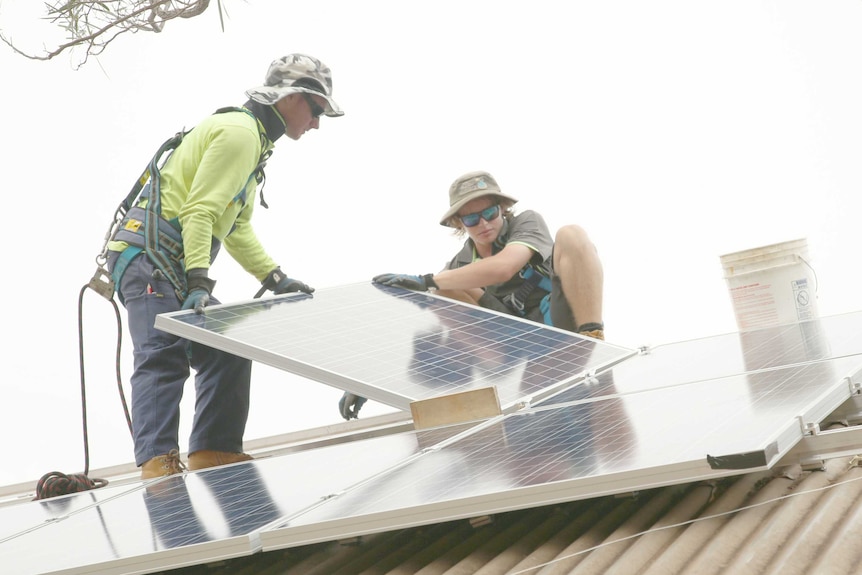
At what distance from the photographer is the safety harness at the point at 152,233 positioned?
367 cm

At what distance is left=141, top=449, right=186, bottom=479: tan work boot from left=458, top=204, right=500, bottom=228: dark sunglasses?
7.45 ft

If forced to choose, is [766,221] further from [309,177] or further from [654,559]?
[654,559]

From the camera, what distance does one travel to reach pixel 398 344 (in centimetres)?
352

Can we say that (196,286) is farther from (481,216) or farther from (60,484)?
(481,216)

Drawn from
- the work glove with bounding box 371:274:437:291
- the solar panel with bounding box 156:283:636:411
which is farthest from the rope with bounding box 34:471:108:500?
the work glove with bounding box 371:274:437:291

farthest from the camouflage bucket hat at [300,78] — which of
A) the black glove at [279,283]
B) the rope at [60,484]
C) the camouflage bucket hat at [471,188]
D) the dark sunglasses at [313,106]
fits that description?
the rope at [60,484]

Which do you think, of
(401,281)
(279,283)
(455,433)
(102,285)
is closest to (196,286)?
(102,285)

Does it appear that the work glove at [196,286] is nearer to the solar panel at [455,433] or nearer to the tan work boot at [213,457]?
the solar panel at [455,433]

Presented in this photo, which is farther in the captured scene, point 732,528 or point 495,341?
point 495,341

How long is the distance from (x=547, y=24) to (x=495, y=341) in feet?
16.2

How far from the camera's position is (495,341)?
366 cm

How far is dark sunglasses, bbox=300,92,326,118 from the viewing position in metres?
4.07

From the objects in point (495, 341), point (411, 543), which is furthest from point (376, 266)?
point (411, 543)

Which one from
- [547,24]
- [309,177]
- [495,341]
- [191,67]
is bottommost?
[495,341]
